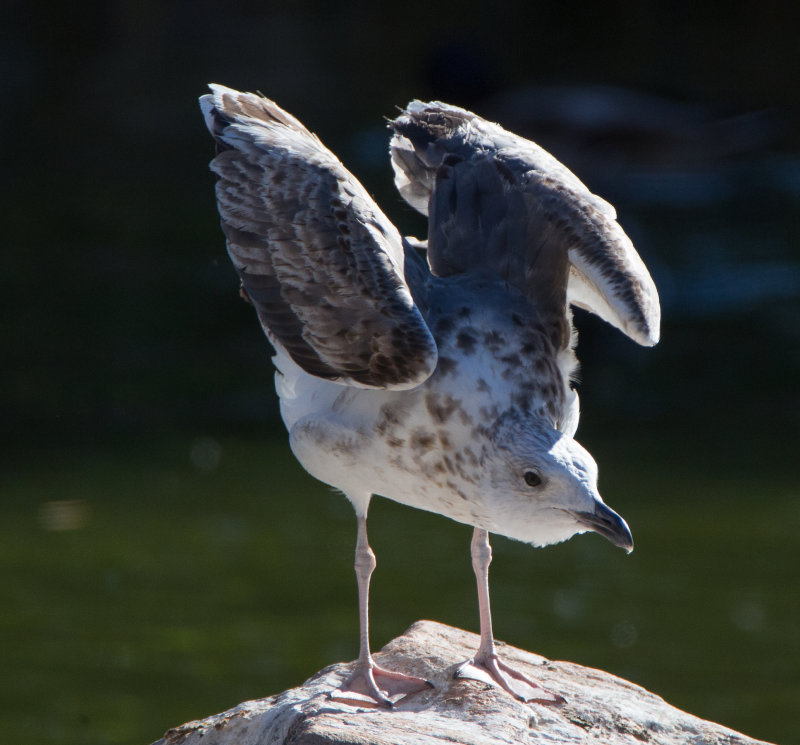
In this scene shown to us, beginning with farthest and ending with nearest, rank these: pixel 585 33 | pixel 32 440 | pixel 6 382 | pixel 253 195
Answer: pixel 585 33 → pixel 6 382 → pixel 32 440 → pixel 253 195

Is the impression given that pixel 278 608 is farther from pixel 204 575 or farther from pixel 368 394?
pixel 368 394

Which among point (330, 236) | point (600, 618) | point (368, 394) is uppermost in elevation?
point (330, 236)

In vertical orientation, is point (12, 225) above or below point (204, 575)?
above

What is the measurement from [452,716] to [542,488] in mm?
838

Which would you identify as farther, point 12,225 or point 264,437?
point 12,225

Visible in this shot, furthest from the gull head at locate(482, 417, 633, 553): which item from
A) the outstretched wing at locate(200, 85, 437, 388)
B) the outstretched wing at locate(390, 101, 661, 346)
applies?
the outstretched wing at locate(390, 101, 661, 346)

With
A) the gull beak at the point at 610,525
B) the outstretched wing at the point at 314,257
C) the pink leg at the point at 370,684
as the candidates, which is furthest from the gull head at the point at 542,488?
the pink leg at the point at 370,684

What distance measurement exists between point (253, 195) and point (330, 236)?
0.45 meters

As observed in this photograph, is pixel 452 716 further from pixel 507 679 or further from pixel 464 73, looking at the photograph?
pixel 464 73

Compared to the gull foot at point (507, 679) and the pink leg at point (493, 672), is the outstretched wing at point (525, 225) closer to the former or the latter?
the pink leg at point (493, 672)

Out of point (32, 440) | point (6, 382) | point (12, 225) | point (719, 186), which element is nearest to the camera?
point (32, 440)

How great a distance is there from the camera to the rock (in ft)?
14.7

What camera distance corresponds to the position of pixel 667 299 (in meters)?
13.8

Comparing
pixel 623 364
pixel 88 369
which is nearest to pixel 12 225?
pixel 88 369
